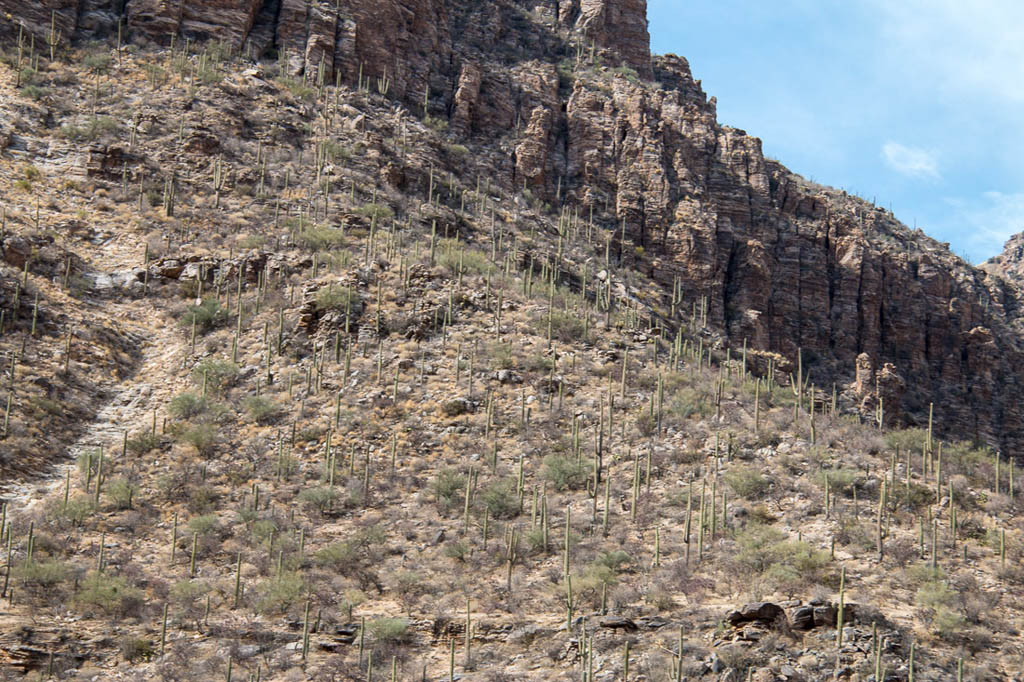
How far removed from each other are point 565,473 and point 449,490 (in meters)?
3.13


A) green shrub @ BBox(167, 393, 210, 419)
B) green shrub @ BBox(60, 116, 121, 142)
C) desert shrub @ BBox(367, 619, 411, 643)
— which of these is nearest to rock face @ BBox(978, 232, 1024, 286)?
green shrub @ BBox(60, 116, 121, 142)

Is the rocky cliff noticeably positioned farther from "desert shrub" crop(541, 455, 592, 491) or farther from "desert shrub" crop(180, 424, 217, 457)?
"desert shrub" crop(180, 424, 217, 457)

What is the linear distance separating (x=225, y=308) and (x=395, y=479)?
10.7 metres

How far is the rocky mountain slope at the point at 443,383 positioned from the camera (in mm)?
22750

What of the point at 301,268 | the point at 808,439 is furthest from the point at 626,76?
the point at 808,439

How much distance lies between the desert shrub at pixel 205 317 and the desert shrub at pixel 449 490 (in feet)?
36.4

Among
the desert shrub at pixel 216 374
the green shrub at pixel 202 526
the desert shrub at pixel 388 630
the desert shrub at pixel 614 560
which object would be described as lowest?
the desert shrub at pixel 388 630

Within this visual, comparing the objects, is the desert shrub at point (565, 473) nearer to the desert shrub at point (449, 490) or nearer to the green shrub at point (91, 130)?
the desert shrub at point (449, 490)

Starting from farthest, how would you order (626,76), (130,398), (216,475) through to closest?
1. (626,76)
2. (130,398)
3. (216,475)

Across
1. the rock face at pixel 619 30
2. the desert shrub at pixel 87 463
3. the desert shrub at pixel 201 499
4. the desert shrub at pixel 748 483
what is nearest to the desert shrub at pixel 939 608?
the desert shrub at pixel 748 483

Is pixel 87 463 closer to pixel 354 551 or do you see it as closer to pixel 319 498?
pixel 319 498

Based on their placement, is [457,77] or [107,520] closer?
[107,520]

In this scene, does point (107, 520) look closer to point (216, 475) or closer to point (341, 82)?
point (216, 475)

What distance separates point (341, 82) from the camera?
170 feet
